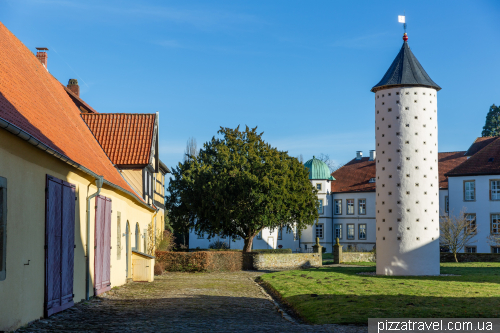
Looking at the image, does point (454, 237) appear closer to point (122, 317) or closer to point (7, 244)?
point (122, 317)

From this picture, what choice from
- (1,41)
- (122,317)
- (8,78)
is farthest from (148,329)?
(1,41)

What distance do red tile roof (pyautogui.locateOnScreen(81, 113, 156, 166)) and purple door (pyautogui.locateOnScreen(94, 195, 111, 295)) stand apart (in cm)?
806

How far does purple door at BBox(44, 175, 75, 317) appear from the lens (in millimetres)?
11070

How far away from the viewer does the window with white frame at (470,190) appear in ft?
151

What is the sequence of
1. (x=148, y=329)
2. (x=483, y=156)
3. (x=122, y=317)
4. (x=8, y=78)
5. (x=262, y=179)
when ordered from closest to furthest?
(x=148, y=329) < (x=122, y=317) < (x=8, y=78) < (x=262, y=179) < (x=483, y=156)

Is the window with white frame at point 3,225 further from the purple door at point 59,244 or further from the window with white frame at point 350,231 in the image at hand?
the window with white frame at point 350,231

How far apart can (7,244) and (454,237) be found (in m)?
34.7

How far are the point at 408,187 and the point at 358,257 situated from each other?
19.0 meters

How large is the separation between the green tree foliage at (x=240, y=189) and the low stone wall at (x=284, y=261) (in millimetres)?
2176

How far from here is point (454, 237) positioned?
127 feet

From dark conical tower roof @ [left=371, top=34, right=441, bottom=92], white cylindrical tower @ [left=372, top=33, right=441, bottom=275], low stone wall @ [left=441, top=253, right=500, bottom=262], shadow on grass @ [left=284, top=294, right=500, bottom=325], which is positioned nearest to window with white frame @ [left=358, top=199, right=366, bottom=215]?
low stone wall @ [left=441, top=253, right=500, bottom=262]

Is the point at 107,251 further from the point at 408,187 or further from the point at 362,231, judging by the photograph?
the point at 362,231

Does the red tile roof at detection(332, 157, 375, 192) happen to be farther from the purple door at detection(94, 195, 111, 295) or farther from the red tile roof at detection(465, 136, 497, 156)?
the purple door at detection(94, 195, 111, 295)

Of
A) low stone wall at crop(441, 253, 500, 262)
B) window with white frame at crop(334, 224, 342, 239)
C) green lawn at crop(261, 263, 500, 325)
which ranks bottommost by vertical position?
low stone wall at crop(441, 253, 500, 262)
